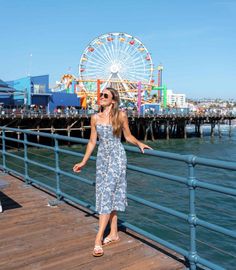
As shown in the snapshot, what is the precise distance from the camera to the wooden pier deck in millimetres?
3238

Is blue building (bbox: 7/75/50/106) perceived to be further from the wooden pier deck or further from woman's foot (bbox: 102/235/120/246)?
woman's foot (bbox: 102/235/120/246)

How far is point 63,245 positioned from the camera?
3660 millimetres

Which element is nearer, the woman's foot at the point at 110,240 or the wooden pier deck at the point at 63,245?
the wooden pier deck at the point at 63,245

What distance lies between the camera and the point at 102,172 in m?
3.43

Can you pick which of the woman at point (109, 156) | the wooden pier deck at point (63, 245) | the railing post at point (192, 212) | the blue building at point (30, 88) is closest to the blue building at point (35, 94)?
the blue building at point (30, 88)

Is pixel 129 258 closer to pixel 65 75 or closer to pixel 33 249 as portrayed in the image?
pixel 33 249

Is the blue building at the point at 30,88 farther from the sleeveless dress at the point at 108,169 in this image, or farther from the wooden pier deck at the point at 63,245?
the sleeveless dress at the point at 108,169

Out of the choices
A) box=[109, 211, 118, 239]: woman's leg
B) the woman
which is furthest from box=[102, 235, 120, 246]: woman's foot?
the woman

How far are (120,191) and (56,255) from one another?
2.54 ft

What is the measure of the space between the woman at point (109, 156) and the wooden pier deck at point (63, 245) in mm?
197

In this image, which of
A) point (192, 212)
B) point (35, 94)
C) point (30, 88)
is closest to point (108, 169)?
point (192, 212)

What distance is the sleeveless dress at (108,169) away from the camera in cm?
339

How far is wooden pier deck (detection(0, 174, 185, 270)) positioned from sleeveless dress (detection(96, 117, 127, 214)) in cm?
42

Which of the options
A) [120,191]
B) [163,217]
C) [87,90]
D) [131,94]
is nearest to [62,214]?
[120,191]
